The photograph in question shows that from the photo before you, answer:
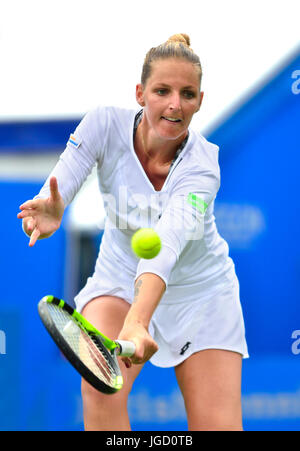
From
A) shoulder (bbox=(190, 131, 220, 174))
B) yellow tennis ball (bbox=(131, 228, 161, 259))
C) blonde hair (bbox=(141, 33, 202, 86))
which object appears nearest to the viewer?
yellow tennis ball (bbox=(131, 228, 161, 259))

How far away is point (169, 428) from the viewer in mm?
5820

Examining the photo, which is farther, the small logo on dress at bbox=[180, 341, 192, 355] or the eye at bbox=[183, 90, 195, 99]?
the small logo on dress at bbox=[180, 341, 192, 355]

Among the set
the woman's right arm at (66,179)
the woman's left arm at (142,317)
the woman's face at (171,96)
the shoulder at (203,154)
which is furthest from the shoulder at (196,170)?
the woman's left arm at (142,317)

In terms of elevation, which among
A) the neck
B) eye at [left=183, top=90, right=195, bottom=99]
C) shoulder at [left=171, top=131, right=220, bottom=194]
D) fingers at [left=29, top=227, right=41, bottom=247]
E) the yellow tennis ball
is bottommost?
the yellow tennis ball

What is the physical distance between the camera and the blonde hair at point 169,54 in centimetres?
302

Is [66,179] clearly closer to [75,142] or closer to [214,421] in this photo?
[75,142]

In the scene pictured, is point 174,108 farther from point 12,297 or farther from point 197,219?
point 12,297

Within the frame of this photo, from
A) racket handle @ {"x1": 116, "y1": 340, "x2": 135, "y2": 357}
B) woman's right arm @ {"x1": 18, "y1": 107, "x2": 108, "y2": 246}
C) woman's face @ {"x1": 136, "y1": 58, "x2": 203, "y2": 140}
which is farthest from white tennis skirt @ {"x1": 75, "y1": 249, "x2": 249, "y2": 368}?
racket handle @ {"x1": 116, "y1": 340, "x2": 135, "y2": 357}

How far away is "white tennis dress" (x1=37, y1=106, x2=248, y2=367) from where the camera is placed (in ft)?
10.1

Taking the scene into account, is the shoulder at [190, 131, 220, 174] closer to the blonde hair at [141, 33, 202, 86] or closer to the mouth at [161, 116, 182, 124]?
the mouth at [161, 116, 182, 124]

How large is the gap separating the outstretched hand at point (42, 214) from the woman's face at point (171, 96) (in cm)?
53

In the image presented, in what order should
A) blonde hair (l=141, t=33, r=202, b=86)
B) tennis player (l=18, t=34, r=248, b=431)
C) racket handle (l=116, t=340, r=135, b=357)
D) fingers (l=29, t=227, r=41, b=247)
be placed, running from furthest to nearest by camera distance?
1. blonde hair (l=141, t=33, r=202, b=86)
2. tennis player (l=18, t=34, r=248, b=431)
3. fingers (l=29, t=227, r=41, b=247)
4. racket handle (l=116, t=340, r=135, b=357)

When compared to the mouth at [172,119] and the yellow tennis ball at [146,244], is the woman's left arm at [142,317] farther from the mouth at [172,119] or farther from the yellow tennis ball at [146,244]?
the mouth at [172,119]

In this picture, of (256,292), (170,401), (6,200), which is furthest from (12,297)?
(256,292)
